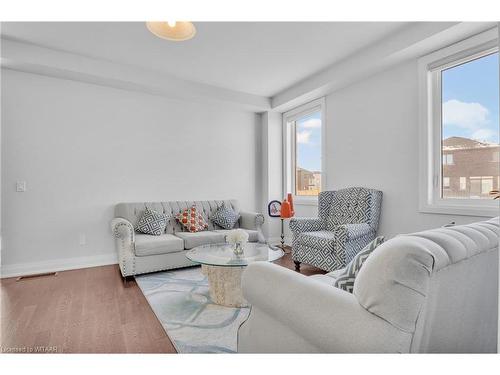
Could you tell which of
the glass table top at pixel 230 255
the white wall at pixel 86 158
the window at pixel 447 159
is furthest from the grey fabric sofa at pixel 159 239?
the window at pixel 447 159

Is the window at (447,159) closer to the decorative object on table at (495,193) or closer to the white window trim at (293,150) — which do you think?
the decorative object on table at (495,193)

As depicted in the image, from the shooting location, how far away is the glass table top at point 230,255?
2348 millimetres

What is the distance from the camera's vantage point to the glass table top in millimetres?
2348

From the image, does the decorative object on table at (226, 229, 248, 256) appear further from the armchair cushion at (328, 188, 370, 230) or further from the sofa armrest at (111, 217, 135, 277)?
the armchair cushion at (328, 188, 370, 230)

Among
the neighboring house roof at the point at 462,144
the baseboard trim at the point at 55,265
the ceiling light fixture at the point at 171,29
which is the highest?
the ceiling light fixture at the point at 171,29

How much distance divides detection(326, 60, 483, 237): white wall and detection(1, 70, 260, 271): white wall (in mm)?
2005

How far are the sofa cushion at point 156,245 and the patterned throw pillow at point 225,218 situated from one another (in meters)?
0.83

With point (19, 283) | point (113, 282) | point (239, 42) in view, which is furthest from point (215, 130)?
point (19, 283)

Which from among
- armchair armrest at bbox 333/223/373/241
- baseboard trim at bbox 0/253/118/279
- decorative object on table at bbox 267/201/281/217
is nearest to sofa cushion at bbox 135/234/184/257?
baseboard trim at bbox 0/253/118/279

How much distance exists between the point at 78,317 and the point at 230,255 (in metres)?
1.28

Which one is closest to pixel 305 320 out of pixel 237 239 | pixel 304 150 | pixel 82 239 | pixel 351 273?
pixel 351 273

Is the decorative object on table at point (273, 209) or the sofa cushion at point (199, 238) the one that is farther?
the decorative object on table at point (273, 209)

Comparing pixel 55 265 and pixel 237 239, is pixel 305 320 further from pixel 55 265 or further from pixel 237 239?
pixel 55 265

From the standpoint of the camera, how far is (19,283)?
10.0 ft
